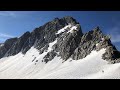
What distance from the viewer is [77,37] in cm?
17388

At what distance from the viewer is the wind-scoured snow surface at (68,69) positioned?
137137 mm

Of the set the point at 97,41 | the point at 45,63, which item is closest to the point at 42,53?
the point at 45,63

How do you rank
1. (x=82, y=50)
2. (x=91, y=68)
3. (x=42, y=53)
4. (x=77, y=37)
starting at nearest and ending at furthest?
(x=91, y=68) → (x=82, y=50) → (x=77, y=37) → (x=42, y=53)

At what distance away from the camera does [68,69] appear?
152500mm

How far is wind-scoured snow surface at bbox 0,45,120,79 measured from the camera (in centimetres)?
13714

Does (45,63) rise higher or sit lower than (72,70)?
higher

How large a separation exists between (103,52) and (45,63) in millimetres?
50142
